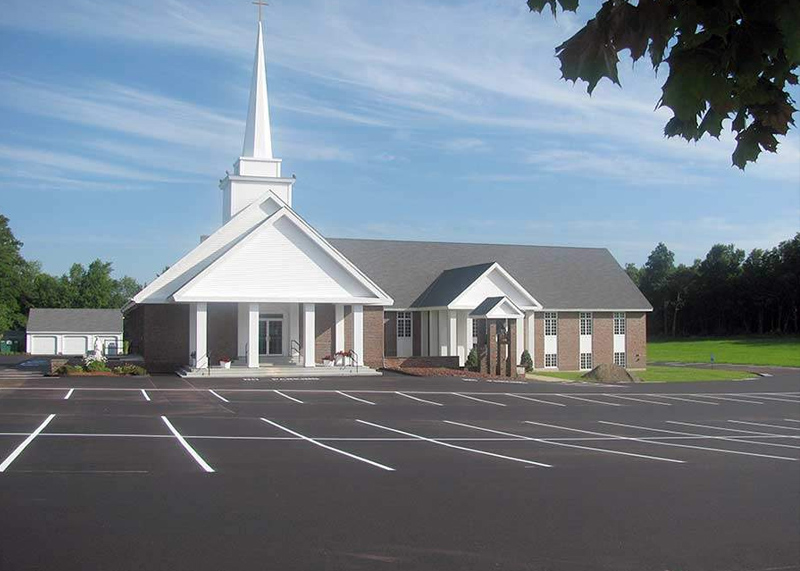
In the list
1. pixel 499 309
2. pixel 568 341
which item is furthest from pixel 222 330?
pixel 568 341

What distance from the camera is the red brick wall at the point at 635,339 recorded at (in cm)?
4966

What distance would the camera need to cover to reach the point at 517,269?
50.9 meters

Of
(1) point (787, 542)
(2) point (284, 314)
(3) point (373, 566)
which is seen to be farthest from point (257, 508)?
(2) point (284, 314)

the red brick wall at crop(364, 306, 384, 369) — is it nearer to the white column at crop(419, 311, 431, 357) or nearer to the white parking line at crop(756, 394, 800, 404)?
the white column at crop(419, 311, 431, 357)

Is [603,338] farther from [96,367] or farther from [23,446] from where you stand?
[23,446]

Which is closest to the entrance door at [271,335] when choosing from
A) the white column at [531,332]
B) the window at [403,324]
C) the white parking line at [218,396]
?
the window at [403,324]

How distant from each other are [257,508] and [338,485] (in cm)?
184

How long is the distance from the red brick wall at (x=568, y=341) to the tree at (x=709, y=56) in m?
45.0

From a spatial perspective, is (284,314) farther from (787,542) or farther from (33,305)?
(33,305)

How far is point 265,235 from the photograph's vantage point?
3553cm

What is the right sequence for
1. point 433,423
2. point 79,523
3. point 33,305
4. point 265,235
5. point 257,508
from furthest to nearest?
point 33,305 < point 265,235 < point 433,423 < point 257,508 < point 79,523

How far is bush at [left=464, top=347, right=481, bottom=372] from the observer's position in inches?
1550

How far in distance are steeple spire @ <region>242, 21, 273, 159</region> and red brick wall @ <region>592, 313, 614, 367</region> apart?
21.7 meters

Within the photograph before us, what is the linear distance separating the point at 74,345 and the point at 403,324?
167 feet
